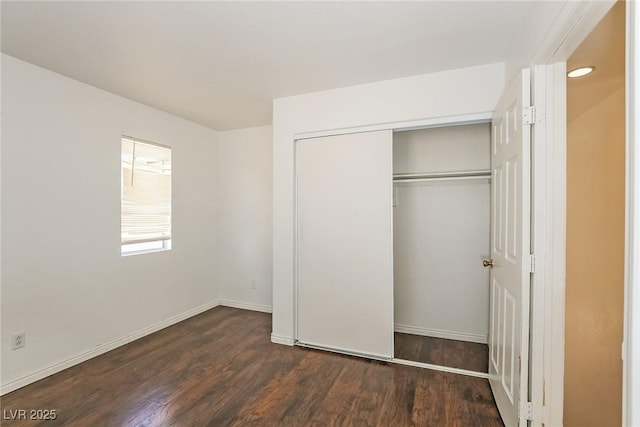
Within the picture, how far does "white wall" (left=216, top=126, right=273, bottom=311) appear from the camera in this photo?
405 centimetres

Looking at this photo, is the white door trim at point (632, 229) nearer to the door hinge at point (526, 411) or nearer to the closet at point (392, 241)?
the door hinge at point (526, 411)

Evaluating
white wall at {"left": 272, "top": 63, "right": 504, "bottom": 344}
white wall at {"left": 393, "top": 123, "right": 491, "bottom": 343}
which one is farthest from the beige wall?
white wall at {"left": 393, "top": 123, "right": 491, "bottom": 343}

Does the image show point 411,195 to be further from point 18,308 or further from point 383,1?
point 18,308

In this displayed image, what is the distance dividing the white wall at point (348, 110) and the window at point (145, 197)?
148 cm

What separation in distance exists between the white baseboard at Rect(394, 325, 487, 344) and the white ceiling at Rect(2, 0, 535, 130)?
2.57m

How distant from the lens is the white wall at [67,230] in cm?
225

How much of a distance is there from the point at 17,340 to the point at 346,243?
2696mm

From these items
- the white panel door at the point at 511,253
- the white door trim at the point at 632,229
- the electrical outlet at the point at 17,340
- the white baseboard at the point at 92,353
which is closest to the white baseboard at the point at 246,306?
the white baseboard at the point at 92,353

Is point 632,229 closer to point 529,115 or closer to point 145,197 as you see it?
point 529,115

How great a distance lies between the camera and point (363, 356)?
2758mm

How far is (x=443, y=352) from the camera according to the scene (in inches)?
112

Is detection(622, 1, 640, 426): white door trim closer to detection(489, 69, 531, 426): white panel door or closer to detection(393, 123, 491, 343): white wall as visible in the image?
detection(489, 69, 531, 426): white panel door

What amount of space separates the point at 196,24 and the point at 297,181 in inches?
61.1

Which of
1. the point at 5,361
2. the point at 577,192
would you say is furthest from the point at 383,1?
the point at 5,361
